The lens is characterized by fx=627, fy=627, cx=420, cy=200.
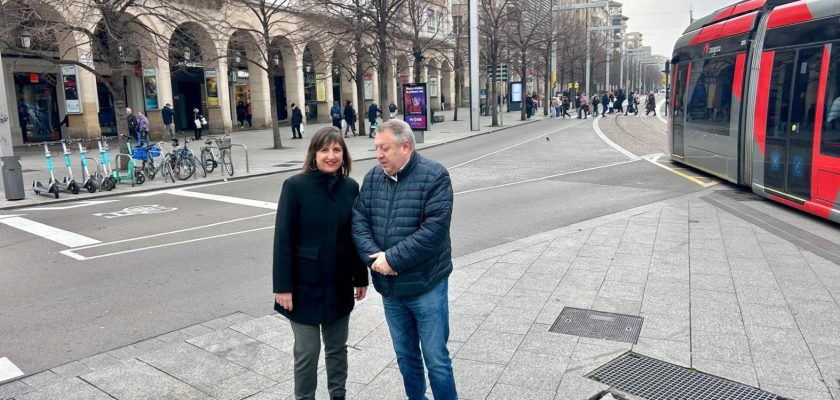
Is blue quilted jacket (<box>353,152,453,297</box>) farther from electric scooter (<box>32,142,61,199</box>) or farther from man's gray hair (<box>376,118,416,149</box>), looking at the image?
electric scooter (<box>32,142,61,199</box>)

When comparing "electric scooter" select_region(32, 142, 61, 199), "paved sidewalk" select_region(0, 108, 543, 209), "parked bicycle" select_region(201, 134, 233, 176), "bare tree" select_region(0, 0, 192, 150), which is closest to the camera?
"electric scooter" select_region(32, 142, 61, 199)

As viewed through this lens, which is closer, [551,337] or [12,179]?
[551,337]

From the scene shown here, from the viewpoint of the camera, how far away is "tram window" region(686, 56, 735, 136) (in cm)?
1282

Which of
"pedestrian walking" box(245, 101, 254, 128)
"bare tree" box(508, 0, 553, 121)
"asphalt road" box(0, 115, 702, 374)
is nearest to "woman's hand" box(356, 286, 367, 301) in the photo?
"asphalt road" box(0, 115, 702, 374)

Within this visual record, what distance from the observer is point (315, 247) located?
11.8 feet

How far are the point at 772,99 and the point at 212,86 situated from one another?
29.9 meters

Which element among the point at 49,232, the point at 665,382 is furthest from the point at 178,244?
the point at 665,382

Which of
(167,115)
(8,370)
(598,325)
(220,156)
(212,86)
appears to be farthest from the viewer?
(212,86)

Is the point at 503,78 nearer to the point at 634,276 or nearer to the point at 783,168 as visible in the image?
the point at 783,168

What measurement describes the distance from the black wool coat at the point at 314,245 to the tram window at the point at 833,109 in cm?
838

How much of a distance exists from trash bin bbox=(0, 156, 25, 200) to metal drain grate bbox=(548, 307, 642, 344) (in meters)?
13.7

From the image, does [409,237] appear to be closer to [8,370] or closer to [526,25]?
[8,370]

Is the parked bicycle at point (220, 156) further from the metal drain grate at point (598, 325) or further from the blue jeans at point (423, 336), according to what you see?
the blue jeans at point (423, 336)

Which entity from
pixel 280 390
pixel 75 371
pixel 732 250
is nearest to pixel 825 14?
pixel 732 250
